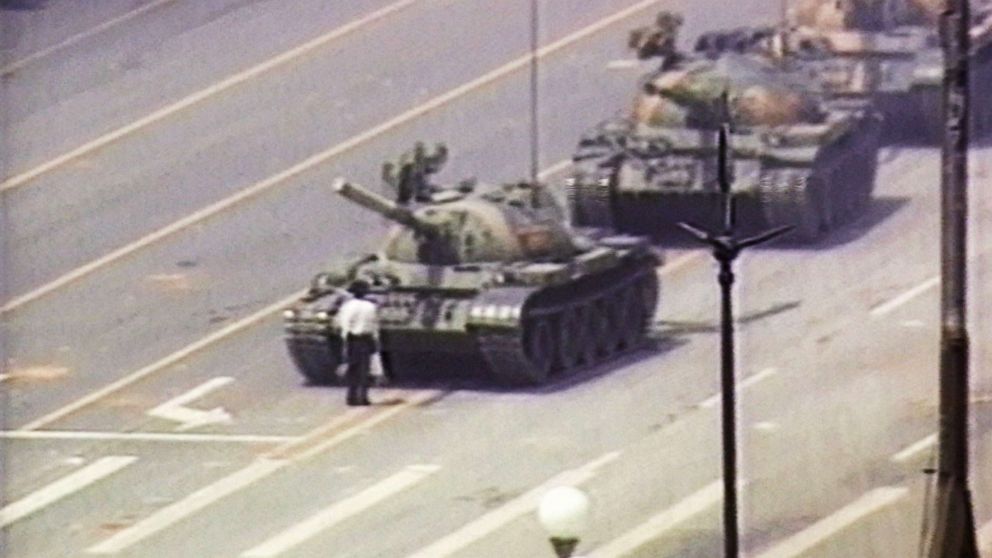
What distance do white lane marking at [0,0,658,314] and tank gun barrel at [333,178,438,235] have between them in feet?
0.64

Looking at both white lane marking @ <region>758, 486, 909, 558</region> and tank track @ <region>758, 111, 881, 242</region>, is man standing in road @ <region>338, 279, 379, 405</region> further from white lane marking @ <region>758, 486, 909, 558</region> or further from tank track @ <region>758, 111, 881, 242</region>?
white lane marking @ <region>758, 486, 909, 558</region>

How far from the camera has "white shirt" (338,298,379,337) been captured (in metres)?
11.5

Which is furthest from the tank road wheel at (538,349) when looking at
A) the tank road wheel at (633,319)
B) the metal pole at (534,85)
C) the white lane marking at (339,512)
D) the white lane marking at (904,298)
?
the white lane marking at (904,298)

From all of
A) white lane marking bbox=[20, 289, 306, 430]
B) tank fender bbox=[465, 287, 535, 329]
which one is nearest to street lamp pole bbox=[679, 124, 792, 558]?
tank fender bbox=[465, 287, 535, 329]

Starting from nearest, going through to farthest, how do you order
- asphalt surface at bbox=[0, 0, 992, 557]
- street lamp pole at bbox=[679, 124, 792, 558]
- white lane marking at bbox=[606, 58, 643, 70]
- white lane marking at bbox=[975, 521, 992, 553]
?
street lamp pole at bbox=[679, 124, 792, 558], white lane marking at bbox=[975, 521, 992, 553], asphalt surface at bbox=[0, 0, 992, 557], white lane marking at bbox=[606, 58, 643, 70]

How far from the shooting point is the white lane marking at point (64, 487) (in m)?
11.6

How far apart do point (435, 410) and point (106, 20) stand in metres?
2.03

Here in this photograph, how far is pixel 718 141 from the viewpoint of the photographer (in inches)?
446

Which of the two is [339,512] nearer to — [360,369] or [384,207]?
[360,369]

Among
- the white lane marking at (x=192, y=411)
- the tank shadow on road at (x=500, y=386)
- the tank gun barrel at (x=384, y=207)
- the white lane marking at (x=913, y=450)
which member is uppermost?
the tank gun barrel at (x=384, y=207)

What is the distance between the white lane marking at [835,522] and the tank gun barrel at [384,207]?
176 cm

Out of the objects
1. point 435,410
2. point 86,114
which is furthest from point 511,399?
point 86,114

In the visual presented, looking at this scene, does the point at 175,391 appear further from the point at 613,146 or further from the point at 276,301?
the point at 613,146

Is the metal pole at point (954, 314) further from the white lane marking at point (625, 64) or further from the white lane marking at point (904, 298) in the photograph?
the white lane marking at point (625, 64)
